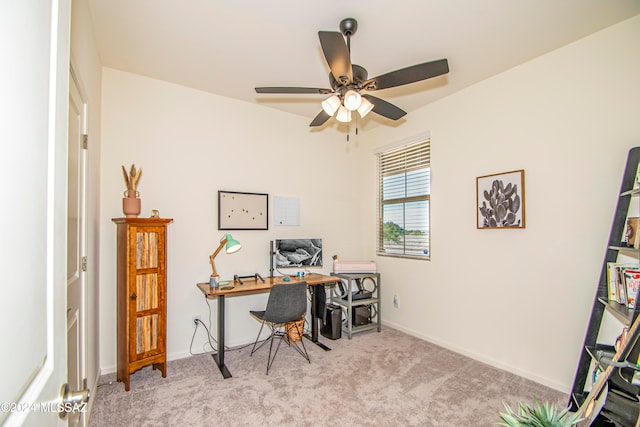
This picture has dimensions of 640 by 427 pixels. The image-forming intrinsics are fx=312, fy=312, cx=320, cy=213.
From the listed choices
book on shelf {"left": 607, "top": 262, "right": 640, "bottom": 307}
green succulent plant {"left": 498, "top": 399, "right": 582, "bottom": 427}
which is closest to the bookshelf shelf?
book on shelf {"left": 607, "top": 262, "right": 640, "bottom": 307}

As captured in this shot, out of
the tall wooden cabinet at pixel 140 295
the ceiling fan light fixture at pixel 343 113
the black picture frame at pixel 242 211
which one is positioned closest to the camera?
the ceiling fan light fixture at pixel 343 113

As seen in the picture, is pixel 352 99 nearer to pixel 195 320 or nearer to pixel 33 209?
pixel 33 209

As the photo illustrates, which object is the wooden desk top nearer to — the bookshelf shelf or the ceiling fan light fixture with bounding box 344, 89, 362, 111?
the ceiling fan light fixture with bounding box 344, 89, 362, 111

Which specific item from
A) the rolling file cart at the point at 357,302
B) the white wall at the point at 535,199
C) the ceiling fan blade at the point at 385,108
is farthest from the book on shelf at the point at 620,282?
the rolling file cart at the point at 357,302

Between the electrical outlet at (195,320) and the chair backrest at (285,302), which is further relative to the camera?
the electrical outlet at (195,320)

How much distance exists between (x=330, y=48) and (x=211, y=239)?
7.85ft

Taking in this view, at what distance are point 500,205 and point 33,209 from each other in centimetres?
333

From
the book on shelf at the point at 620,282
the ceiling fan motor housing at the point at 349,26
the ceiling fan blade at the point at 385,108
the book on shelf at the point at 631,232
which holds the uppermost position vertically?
the ceiling fan motor housing at the point at 349,26

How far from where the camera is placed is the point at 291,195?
4039 mm

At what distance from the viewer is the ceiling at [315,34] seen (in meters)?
2.14

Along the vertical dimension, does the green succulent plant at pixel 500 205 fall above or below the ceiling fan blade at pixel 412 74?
below

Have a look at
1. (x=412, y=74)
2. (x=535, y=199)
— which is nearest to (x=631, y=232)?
(x=535, y=199)

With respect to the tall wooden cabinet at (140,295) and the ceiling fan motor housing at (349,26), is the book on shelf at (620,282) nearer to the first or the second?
the ceiling fan motor housing at (349,26)

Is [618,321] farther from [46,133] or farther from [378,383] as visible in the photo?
[46,133]
